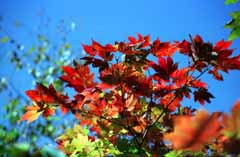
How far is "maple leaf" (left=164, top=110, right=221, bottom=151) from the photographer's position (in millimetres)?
745

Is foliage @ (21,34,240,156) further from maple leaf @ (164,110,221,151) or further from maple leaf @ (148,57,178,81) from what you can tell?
maple leaf @ (164,110,221,151)

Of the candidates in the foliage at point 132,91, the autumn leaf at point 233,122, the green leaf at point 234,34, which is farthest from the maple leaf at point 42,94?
the autumn leaf at point 233,122

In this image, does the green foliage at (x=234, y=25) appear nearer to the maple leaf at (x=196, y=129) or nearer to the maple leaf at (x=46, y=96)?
the maple leaf at (x=46, y=96)

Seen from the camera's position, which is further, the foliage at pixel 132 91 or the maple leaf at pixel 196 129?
the foliage at pixel 132 91

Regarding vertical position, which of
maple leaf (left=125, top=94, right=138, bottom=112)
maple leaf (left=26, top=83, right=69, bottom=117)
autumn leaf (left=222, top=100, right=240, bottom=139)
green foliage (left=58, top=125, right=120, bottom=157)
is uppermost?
maple leaf (left=26, top=83, right=69, bottom=117)

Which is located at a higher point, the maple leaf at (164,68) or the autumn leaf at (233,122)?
the maple leaf at (164,68)

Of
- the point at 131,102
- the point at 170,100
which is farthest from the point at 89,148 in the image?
the point at 170,100

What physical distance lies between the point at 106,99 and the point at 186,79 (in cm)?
50

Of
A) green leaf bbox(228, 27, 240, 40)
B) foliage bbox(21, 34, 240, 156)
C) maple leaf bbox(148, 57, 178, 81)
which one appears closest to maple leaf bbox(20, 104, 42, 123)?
foliage bbox(21, 34, 240, 156)

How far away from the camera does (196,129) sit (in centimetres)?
75

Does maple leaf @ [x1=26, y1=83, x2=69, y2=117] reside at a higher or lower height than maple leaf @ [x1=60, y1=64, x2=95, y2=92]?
lower

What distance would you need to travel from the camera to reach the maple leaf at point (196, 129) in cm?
75

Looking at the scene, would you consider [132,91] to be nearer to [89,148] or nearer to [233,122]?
[89,148]

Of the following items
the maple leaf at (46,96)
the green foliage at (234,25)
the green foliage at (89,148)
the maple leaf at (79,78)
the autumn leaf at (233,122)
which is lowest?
the autumn leaf at (233,122)
